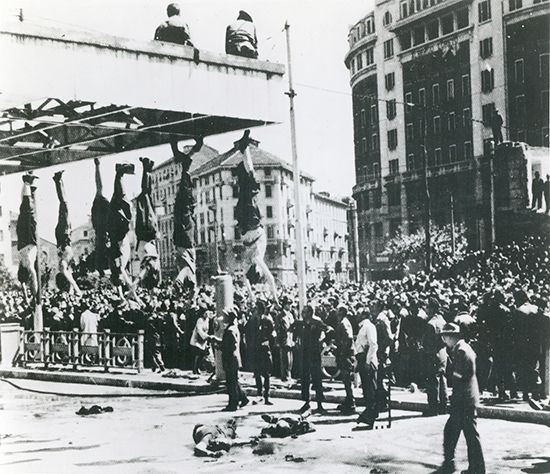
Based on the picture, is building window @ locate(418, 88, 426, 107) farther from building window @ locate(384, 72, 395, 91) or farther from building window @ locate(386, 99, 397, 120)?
building window @ locate(384, 72, 395, 91)

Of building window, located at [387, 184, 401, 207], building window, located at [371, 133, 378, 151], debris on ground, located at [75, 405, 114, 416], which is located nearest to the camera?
debris on ground, located at [75, 405, 114, 416]

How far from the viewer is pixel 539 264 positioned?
11422 millimetres

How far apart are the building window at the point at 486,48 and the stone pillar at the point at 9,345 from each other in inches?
430

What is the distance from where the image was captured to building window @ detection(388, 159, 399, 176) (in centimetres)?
1631

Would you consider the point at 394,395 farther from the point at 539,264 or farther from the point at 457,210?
the point at 457,210

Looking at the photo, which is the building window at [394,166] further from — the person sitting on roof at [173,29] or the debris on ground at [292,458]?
the debris on ground at [292,458]

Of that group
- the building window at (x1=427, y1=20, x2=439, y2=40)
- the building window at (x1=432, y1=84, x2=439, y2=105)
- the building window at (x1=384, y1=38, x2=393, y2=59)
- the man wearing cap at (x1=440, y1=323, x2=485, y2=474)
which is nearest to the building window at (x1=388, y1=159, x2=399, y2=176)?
the building window at (x1=432, y1=84, x2=439, y2=105)

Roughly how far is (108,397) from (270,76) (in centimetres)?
593

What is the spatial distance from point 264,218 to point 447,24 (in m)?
5.86

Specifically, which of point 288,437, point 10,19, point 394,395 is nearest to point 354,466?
point 288,437

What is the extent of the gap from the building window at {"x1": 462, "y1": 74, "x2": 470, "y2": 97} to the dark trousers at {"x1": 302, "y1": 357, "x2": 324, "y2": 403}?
5.50m

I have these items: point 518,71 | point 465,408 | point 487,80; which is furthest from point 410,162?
point 465,408

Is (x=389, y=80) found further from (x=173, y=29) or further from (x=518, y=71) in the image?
(x=173, y=29)

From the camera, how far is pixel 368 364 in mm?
9188
